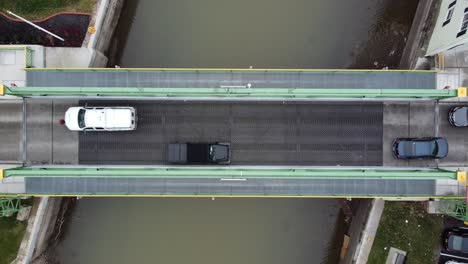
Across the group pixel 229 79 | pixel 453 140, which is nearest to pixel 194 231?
pixel 229 79

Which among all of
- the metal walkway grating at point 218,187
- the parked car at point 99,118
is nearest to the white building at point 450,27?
the metal walkway grating at point 218,187

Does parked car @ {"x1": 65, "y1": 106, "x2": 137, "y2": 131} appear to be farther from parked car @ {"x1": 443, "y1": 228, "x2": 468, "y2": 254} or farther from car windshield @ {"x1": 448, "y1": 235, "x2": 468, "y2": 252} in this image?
car windshield @ {"x1": 448, "y1": 235, "x2": 468, "y2": 252}

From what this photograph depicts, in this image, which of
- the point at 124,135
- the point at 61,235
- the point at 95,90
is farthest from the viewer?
the point at 61,235

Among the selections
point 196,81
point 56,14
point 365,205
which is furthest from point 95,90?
point 365,205

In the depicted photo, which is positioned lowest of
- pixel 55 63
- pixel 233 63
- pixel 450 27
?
pixel 55 63

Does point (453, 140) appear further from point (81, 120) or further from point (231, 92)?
point (81, 120)

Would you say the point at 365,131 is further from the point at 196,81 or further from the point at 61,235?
the point at 61,235
